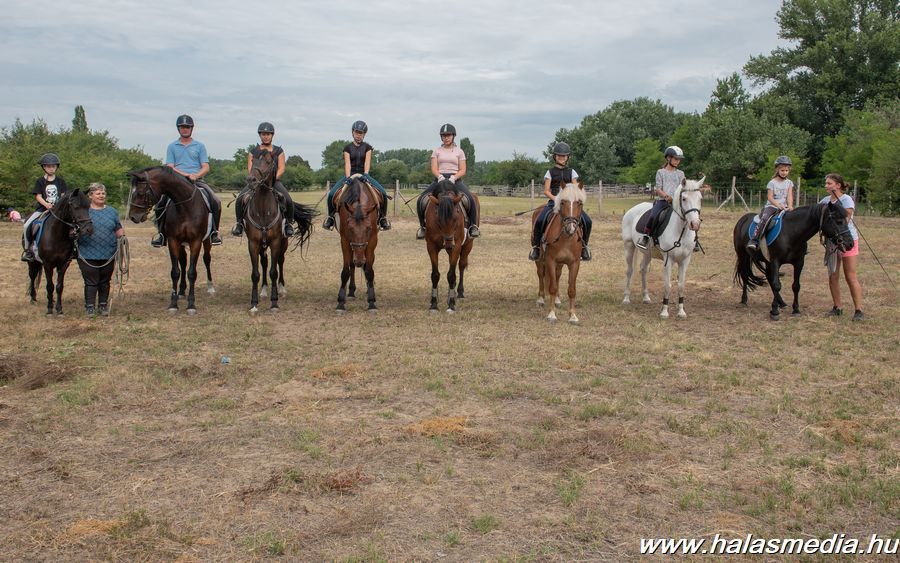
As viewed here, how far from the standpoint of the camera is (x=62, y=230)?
11.0 metres

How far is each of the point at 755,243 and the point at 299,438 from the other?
882 centimetres

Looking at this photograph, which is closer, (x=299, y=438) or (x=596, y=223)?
(x=299, y=438)

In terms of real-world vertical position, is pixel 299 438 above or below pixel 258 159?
below

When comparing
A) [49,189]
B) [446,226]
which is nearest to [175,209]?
[49,189]

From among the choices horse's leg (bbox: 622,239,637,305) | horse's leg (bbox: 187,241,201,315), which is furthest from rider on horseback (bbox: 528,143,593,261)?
horse's leg (bbox: 187,241,201,315)

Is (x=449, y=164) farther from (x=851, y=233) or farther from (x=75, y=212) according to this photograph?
(x=851, y=233)

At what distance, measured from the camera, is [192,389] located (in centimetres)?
745

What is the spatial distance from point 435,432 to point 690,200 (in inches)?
270

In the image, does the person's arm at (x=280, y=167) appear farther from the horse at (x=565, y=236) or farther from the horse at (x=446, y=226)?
the horse at (x=565, y=236)

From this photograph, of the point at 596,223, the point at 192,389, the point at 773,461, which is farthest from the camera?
the point at 596,223

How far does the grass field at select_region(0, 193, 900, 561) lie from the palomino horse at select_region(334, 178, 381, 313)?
944 millimetres

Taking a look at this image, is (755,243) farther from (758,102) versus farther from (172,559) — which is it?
(758,102)

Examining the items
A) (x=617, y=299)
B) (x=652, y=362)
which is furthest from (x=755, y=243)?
(x=652, y=362)

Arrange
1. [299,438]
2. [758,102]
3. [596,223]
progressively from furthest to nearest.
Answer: [758,102] < [596,223] < [299,438]
